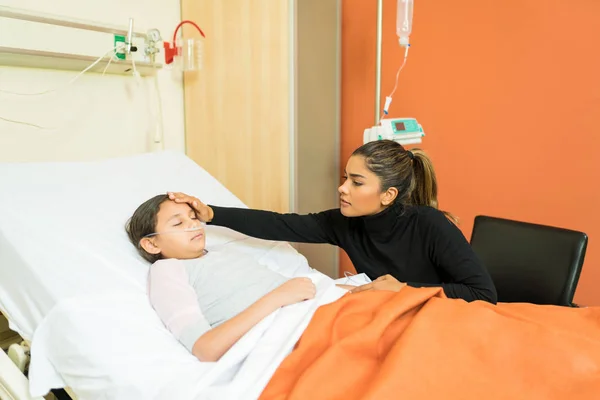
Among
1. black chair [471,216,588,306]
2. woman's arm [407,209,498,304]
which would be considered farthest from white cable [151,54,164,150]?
black chair [471,216,588,306]

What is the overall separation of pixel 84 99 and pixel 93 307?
122cm

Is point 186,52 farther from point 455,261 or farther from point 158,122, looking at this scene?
point 455,261

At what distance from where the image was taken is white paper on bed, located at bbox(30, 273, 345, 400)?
97 cm

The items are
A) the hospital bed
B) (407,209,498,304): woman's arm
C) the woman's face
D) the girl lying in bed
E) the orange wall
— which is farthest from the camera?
the orange wall

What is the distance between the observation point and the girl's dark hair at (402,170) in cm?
148

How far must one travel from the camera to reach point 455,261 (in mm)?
1396

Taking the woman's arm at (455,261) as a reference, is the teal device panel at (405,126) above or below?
→ above

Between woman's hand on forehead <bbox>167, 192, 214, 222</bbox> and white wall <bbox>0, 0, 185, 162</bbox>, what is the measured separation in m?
0.81

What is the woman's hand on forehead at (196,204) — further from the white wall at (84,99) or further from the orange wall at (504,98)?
the orange wall at (504,98)

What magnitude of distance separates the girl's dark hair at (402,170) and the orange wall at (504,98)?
77cm

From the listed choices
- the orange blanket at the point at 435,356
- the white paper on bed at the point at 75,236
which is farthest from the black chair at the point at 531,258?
the white paper on bed at the point at 75,236

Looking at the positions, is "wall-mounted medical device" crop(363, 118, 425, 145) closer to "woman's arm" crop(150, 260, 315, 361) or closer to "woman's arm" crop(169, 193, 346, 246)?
"woman's arm" crop(169, 193, 346, 246)

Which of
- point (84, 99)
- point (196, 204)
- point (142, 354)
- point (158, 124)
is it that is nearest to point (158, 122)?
point (158, 124)

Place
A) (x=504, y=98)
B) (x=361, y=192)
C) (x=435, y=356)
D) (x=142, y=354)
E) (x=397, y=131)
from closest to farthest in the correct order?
(x=435, y=356) → (x=142, y=354) → (x=361, y=192) → (x=397, y=131) → (x=504, y=98)
